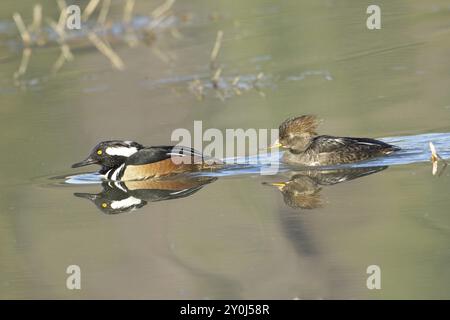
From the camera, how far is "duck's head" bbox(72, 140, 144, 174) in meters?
12.1

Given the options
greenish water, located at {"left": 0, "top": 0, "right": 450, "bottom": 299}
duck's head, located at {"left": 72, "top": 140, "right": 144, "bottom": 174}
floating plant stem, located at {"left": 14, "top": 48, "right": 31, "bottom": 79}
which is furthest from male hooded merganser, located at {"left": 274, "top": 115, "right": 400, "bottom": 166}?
floating plant stem, located at {"left": 14, "top": 48, "right": 31, "bottom": 79}

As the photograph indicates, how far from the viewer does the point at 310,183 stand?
37.1ft

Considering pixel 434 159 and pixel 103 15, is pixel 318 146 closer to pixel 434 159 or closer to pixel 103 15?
pixel 434 159

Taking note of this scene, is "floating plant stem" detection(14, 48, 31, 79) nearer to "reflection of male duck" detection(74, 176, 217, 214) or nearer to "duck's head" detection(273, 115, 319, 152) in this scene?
"reflection of male duck" detection(74, 176, 217, 214)

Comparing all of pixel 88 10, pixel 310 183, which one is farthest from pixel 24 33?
pixel 310 183

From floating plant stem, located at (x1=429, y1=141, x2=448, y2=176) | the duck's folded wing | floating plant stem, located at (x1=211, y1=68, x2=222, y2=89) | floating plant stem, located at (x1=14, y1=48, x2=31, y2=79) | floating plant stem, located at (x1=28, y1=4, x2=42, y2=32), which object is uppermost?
floating plant stem, located at (x1=28, y1=4, x2=42, y2=32)

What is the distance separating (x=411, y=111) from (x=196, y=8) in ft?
36.4

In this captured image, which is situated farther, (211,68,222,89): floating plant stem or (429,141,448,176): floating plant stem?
(211,68,222,89): floating plant stem

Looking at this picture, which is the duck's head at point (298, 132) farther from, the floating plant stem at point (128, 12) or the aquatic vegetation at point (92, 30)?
the floating plant stem at point (128, 12)

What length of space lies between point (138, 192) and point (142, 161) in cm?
45

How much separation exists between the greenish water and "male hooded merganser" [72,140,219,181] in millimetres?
425

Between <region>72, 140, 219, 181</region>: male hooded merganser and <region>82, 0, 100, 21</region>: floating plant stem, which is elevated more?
<region>82, 0, 100, 21</region>: floating plant stem

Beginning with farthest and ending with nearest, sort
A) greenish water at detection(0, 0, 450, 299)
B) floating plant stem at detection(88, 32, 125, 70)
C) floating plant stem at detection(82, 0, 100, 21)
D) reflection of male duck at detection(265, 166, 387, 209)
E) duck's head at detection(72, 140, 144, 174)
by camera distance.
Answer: floating plant stem at detection(82, 0, 100, 21), floating plant stem at detection(88, 32, 125, 70), duck's head at detection(72, 140, 144, 174), reflection of male duck at detection(265, 166, 387, 209), greenish water at detection(0, 0, 450, 299)

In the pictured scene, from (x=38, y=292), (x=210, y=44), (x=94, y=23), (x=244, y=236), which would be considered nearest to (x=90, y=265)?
(x=38, y=292)
